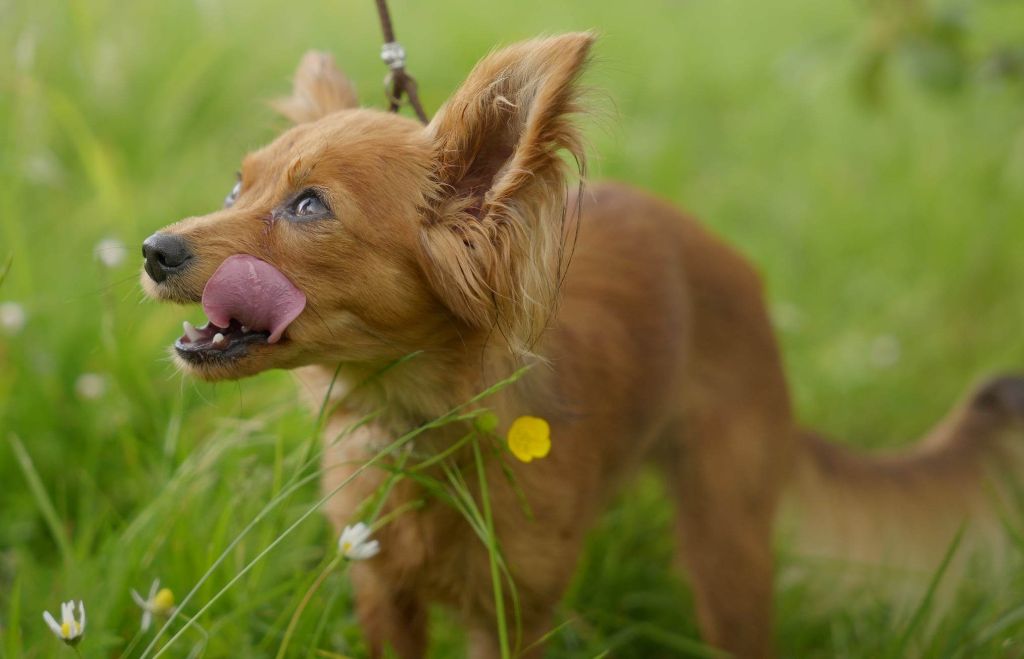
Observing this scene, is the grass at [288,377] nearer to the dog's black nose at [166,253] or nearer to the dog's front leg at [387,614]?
the dog's front leg at [387,614]

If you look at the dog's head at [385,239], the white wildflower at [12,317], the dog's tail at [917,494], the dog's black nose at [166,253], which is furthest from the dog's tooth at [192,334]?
the dog's tail at [917,494]

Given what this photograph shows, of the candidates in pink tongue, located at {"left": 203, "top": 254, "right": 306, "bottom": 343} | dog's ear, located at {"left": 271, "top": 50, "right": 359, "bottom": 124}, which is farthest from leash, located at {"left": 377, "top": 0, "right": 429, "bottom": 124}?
pink tongue, located at {"left": 203, "top": 254, "right": 306, "bottom": 343}

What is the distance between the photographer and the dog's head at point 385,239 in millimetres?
1795

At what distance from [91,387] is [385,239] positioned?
4.75 feet

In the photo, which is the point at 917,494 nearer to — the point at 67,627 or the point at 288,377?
the point at 288,377

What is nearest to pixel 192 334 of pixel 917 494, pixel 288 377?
pixel 288 377

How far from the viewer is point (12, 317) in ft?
9.24

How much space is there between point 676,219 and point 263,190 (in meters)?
1.31

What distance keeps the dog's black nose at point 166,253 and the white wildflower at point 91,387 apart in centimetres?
130

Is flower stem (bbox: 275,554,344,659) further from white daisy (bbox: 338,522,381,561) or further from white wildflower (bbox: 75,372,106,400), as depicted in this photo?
white wildflower (bbox: 75,372,106,400)

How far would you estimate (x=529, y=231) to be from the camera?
1854 mm

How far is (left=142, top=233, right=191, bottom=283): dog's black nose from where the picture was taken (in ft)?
5.86

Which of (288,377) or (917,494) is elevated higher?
(288,377)

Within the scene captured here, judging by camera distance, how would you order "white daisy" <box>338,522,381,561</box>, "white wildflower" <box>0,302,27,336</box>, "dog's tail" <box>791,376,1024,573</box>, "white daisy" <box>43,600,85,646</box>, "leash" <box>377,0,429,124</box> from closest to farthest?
"white daisy" <box>43,600,85,646</box> < "white daisy" <box>338,522,381,561</box> < "leash" <box>377,0,429,124</box> < "white wildflower" <box>0,302,27,336</box> < "dog's tail" <box>791,376,1024,573</box>
